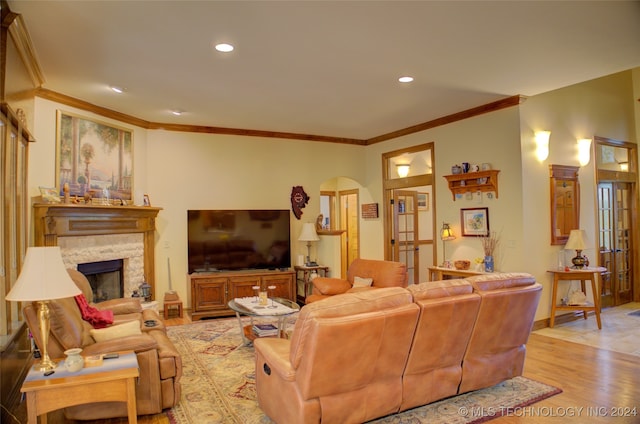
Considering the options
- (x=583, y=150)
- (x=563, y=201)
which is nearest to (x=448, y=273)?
(x=563, y=201)

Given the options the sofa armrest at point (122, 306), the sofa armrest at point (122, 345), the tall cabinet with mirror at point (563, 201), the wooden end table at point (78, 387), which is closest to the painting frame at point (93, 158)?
the sofa armrest at point (122, 306)

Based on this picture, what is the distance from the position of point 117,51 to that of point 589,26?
401 centimetres

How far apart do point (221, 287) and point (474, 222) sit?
380 centimetres

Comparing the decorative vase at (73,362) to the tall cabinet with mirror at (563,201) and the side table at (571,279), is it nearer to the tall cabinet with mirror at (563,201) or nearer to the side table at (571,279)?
the side table at (571,279)

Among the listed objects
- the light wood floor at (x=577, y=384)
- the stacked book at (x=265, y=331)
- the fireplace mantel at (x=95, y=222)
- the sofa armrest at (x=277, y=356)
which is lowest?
the light wood floor at (x=577, y=384)

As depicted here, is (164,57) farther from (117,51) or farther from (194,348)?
(194,348)

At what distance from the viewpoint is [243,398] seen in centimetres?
336

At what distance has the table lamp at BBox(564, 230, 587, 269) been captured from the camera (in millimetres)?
5293

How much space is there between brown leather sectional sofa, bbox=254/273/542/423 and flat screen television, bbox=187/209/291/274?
3.68 metres

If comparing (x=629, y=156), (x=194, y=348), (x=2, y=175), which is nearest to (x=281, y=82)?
(x=2, y=175)

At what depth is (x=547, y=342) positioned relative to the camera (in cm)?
479

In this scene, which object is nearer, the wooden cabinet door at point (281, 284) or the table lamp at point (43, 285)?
the table lamp at point (43, 285)

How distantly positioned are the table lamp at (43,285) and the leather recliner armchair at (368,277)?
10.3 feet

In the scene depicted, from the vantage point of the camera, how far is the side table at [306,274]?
22.8 feet
